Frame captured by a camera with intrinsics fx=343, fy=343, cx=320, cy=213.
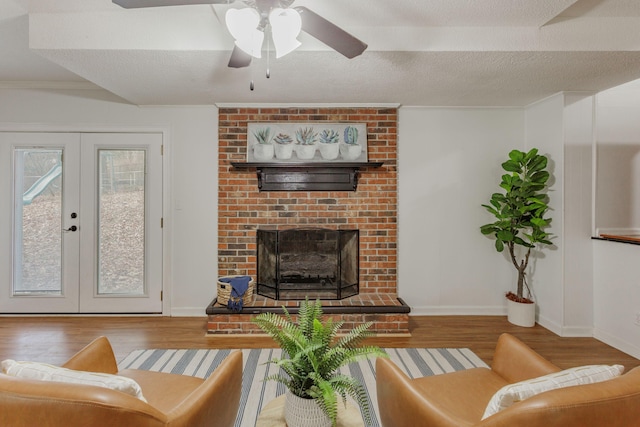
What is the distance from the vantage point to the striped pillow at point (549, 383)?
106cm

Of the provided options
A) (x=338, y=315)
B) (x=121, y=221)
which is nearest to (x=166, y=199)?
(x=121, y=221)

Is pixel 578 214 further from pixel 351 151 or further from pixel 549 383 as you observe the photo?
pixel 549 383

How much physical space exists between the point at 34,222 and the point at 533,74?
5.03 meters

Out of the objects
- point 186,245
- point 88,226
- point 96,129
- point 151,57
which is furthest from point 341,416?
point 96,129

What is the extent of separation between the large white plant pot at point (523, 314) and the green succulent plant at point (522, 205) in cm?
7

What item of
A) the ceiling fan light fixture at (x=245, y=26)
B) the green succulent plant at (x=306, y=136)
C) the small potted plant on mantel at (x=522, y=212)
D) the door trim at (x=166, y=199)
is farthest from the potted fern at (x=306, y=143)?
the ceiling fan light fixture at (x=245, y=26)

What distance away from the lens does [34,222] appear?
12.1ft

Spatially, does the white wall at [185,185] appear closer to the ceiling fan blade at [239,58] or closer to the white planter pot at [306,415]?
Answer: the ceiling fan blade at [239,58]

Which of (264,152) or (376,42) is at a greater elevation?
(376,42)

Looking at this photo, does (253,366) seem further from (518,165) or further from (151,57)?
(518,165)

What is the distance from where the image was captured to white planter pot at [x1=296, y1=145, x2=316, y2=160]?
3592 millimetres

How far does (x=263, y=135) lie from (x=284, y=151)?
0.29m

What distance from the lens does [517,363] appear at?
1608 mm

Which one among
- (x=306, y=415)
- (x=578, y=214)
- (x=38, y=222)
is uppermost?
(x=578, y=214)
